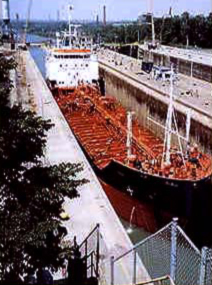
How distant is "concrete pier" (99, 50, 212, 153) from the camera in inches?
978

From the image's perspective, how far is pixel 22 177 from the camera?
24.7 feet

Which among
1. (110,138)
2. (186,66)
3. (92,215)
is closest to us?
(92,215)

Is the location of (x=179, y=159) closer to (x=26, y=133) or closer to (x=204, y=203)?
(x=204, y=203)

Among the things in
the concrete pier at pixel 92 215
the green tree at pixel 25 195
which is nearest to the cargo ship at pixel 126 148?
the concrete pier at pixel 92 215

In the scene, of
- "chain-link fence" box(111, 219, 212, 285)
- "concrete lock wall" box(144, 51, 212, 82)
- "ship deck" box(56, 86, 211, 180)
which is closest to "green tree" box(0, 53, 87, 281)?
"chain-link fence" box(111, 219, 212, 285)

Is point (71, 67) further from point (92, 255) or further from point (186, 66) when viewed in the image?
point (92, 255)

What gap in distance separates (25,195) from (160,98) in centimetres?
2479

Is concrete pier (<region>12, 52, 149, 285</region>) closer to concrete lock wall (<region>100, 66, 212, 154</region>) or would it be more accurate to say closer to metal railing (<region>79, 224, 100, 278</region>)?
metal railing (<region>79, 224, 100, 278</region>)

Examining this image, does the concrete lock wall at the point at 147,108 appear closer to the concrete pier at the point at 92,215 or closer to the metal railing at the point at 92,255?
the concrete pier at the point at 92,215

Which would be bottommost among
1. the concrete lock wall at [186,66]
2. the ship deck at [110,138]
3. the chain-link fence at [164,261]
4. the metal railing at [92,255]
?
the chain-link fence at [164,261]

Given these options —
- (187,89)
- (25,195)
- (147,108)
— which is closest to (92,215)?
(25,195)

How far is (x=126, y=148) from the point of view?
2492 centimetres

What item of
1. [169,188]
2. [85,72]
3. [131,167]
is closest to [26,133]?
[169,188]

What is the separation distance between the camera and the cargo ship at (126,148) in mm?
18422
